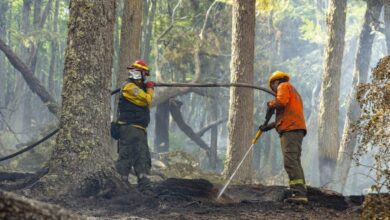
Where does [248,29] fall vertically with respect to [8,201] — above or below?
above

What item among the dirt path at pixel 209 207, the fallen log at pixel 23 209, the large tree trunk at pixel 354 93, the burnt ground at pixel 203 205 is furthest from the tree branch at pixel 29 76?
the fallen log at pixel 23 209

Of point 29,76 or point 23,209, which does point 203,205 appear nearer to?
point 23,209

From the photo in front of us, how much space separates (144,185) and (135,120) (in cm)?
118

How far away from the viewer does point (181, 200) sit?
1007cm

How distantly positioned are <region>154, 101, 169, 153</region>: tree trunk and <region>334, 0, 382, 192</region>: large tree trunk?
6.07 meters

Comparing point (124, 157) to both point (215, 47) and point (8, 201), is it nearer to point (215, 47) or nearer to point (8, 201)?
point (8, 201)

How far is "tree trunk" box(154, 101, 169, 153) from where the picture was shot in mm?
22938

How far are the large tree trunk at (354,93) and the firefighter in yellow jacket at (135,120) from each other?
9.29m

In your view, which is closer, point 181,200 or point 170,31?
point 181,200

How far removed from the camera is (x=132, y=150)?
1176 cm

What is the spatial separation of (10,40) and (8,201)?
35.5 meters

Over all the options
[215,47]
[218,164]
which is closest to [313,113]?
[218,164]

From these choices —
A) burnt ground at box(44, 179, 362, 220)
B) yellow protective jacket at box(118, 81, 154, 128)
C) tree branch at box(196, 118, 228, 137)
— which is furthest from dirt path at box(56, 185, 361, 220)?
tree branch at box(196, 118, 228, 137)

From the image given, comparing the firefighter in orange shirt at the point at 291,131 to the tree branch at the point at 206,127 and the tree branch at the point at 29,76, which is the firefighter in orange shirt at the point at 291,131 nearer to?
the tree branch at the point at 29,76
